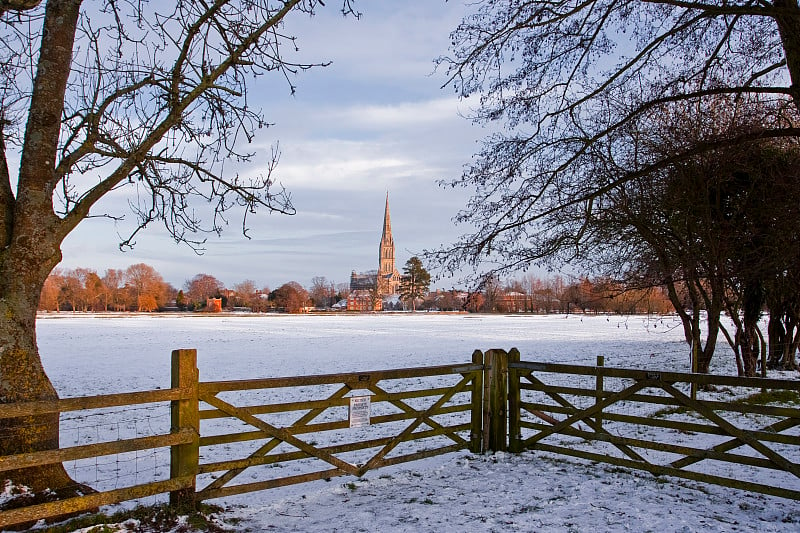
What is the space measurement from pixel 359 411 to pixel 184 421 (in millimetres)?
2007

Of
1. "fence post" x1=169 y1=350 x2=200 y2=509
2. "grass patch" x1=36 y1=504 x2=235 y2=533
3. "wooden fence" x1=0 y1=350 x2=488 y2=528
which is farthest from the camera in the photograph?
"fence post" x1=169 y1=350 x2=200 y2=509

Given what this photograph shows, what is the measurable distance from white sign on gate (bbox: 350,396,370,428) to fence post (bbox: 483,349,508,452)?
2082 millimetres

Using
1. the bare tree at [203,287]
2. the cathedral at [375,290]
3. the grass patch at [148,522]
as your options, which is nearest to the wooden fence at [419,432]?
the grass patch at [148,522]

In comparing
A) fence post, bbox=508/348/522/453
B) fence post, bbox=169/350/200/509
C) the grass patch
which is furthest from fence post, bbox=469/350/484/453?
fence post, bbox=169/350/200/509

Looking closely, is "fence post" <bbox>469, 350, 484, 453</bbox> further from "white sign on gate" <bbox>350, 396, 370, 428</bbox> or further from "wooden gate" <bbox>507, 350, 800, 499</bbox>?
"white sign on gate" <bbox>350, 396, 370, 428</bbox>

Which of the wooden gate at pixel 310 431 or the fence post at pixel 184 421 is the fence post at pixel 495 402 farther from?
the fence post at pixel 184 421

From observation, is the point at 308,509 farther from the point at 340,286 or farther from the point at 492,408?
the point at 340,286

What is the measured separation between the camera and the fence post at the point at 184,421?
5387 mm

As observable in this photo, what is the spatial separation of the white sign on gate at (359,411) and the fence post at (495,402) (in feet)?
6.83

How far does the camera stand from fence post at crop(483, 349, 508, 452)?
316 inches

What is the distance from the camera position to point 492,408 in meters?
8.05

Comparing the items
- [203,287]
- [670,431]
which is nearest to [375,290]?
[203,287]

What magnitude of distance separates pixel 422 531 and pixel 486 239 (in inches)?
200

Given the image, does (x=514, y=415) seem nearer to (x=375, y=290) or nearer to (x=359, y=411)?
(x=359, y=411)
